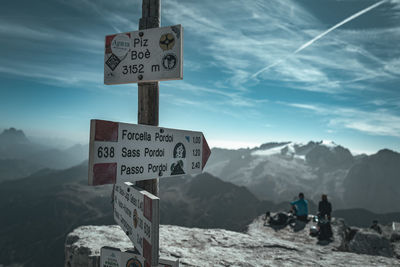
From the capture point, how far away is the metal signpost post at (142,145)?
6.89 feet

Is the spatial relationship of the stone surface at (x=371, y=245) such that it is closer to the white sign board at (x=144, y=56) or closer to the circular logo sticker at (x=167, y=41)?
the white sign board at (x=144, y=56)

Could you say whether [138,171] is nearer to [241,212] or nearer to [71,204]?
[241,212]

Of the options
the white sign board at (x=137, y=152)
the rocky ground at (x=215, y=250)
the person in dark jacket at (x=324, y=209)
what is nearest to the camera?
the white sign board at (x=137, y=152)

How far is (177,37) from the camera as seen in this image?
287cm

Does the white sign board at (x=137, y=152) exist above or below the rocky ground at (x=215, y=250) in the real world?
above

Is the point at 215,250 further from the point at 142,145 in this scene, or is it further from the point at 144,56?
the point at 144,56

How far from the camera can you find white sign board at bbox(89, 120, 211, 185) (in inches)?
80.6

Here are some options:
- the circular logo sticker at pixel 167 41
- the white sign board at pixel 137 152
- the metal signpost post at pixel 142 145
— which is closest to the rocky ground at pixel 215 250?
the metal signpost post at pixel 142 145

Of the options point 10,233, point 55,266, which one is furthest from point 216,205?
point 10,233

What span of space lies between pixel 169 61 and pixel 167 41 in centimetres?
25

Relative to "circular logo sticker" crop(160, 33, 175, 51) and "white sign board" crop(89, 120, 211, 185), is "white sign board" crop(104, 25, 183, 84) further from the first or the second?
"white sign board" crop(89, 120, 211, 185)

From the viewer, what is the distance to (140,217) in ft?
7.62

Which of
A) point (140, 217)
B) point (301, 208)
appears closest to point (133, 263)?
point (140, 217)

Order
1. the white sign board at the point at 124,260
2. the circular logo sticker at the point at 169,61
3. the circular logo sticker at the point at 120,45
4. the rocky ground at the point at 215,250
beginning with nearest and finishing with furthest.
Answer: the white sign board at the point at 124,260, the circular logo sticker at the point at 169,61, the circular logo sticker at the point at 120,45, the rocky ground at the point at 215,250
